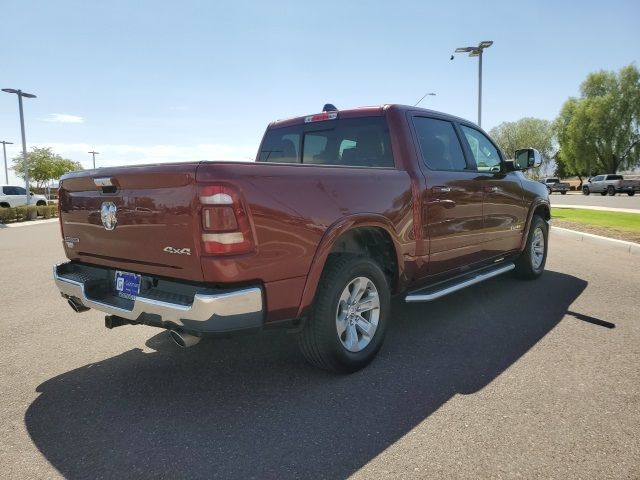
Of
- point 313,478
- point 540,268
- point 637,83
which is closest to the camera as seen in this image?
point 313,478

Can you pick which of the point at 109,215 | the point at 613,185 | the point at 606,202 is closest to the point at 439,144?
the point at 109,215

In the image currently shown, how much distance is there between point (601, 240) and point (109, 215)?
9661 millimetres

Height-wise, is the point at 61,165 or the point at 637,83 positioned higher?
the point at 637,83

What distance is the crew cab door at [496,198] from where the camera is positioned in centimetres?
477

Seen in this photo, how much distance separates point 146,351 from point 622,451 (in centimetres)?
332

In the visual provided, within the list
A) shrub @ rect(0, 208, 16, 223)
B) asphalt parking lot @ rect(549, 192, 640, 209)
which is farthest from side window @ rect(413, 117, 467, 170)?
shrub @ rect(0, 208, 16, 223)

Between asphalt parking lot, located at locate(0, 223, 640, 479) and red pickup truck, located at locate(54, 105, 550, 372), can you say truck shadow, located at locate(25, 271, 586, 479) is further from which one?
red pickup truck, located at locate(54, 105, 550, 372)

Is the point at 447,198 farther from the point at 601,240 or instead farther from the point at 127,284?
the point at 601,240

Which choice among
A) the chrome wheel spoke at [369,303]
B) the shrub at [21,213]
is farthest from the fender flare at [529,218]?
the shrub at [21,213]

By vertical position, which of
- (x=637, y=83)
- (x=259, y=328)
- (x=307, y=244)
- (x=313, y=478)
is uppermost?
(x=637, y=83)

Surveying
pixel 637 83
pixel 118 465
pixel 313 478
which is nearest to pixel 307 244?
pixel 313 478

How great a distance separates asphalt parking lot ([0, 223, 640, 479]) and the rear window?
63.3 inches

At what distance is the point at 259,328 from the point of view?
104 inches

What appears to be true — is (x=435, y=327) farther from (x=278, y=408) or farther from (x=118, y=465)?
(x=118, y=465)
